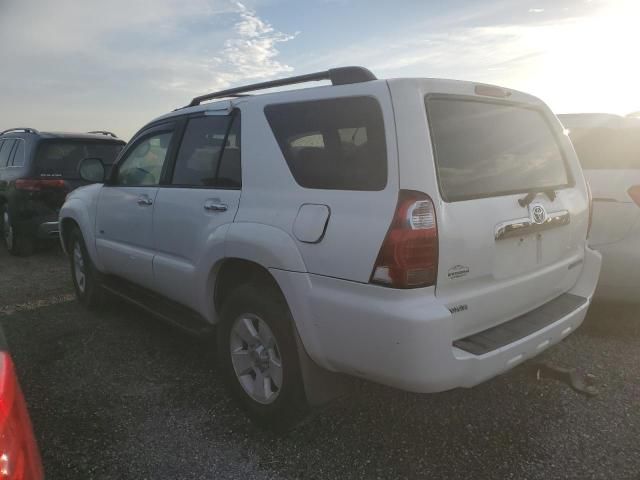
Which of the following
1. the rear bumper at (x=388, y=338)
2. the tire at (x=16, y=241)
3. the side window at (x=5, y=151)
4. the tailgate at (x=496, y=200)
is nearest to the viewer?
the rear bumper at (x=388, y=338)

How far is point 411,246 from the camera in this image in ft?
6.82

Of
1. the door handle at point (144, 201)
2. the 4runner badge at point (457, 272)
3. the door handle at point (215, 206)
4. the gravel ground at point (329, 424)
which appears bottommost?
the gravel ground at point (329, 424)

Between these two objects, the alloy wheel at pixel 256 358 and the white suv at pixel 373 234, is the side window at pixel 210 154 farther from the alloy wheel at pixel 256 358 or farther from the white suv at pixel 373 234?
the alloy wheel at pixel 256 358

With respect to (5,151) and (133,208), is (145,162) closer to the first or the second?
(133,208)

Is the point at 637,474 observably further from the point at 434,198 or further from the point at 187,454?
the point at 187,454

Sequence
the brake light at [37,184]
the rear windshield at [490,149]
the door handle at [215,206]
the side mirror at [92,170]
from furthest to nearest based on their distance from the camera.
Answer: the brake light at [37,184]
the side mirror at [92,170]
the door handle at [215,206]
the rear windshield at [490,149]

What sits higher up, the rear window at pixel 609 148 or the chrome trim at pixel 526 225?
the rear window at pixel 609 148

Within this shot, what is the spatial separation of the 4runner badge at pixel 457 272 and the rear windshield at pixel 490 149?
29cm

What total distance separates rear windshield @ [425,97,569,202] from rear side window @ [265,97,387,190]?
0.26 m

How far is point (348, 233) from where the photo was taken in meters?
2.21

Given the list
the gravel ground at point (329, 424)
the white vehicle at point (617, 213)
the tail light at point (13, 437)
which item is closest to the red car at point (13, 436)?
the tail light at point (13, 437)

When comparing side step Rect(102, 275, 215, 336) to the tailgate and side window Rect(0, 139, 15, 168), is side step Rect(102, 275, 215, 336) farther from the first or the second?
side window Rect(0, 139, 15, 168)

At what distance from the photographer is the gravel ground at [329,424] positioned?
247cm

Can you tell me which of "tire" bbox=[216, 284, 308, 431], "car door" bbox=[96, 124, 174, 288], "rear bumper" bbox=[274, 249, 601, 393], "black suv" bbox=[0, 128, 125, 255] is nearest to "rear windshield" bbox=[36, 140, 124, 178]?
"black suv" bbox=[0, 128, 125, 255]
